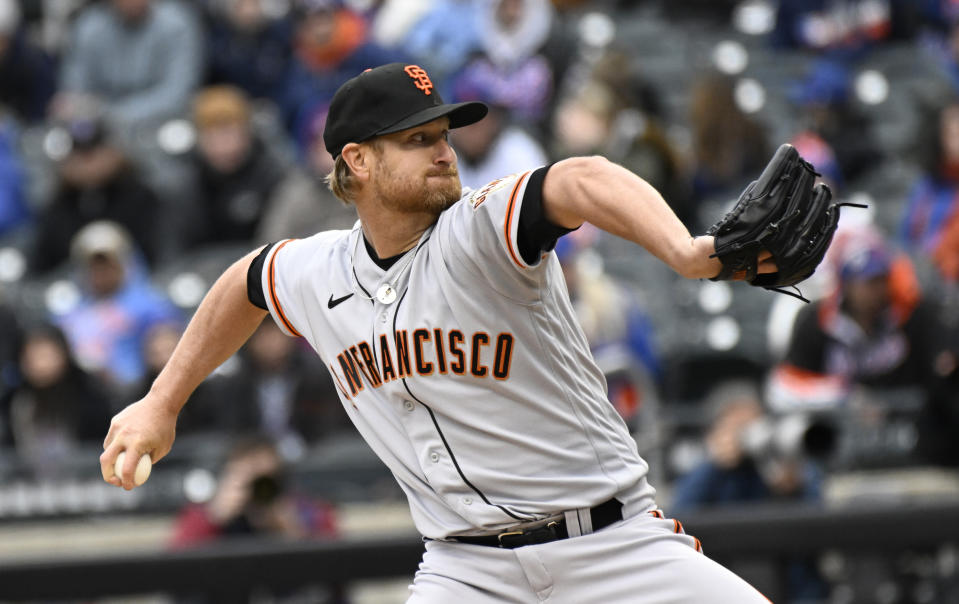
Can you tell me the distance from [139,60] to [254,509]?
4520mm

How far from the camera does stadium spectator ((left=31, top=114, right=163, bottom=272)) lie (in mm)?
8688

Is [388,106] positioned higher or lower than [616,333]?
higher

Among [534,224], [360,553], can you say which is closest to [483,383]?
[534,224]

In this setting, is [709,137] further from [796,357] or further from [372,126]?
[372,126]

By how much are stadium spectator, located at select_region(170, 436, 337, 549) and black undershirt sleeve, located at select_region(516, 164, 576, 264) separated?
10.5 ft

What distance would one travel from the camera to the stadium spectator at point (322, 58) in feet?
32.1

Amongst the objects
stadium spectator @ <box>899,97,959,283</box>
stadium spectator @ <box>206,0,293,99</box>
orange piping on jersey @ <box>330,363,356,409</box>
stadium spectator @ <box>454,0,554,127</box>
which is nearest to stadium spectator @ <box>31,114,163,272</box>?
stadium spectator @ <box>206,0,293,99</box>

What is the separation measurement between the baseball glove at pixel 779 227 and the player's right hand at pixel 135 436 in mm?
1601

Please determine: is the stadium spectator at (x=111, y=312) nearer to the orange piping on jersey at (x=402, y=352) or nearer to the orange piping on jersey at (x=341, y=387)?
the orange piping on jersey at (x=341, y=387)

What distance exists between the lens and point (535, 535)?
11.3 feet

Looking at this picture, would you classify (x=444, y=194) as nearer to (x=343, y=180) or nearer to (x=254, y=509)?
(x=343, y=180)

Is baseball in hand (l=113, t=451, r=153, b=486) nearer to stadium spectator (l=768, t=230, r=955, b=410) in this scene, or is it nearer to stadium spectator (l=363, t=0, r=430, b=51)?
stadium spectator (l=768, t=230, r=955, b=410)

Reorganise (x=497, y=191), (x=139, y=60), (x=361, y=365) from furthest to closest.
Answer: (x=139, y=60), (x=361, y=365), (x=497, y=191)

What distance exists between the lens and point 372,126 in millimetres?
3422
